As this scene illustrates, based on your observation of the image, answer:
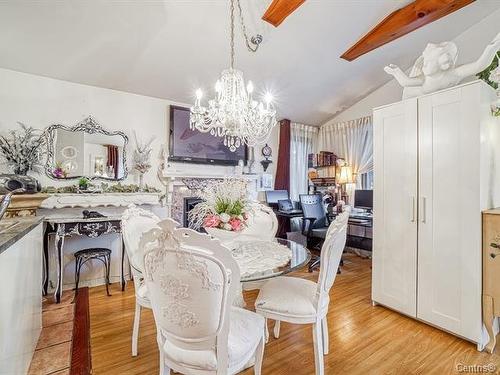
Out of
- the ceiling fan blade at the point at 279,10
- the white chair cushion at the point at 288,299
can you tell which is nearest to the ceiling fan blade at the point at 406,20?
the ceiling fan blade at the point at 279,10

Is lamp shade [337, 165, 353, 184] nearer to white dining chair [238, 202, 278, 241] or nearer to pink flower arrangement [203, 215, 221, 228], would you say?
white dining chair [238, 202, 278, 241]

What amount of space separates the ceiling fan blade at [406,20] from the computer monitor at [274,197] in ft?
8.11

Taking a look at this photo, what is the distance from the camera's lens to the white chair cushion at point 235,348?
1184mm

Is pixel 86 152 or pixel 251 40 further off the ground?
pixel 251 40

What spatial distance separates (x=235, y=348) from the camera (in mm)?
1249

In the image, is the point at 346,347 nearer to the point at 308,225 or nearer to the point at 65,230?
the point at 308,225

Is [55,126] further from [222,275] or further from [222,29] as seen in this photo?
[222,275]

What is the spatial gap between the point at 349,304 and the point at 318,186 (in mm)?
2931

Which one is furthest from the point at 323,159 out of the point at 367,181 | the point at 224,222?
the point at 224,222

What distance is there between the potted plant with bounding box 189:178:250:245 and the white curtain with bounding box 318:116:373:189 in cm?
349

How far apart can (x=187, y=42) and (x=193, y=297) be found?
110 inches

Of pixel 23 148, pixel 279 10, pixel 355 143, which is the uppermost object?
pixel 279 10

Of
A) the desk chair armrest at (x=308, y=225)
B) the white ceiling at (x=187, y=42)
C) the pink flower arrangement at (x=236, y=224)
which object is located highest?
the white ceiling at (x=187, y=42)

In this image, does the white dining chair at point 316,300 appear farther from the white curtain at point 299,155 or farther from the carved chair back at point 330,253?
the white curtain at point 299,155
